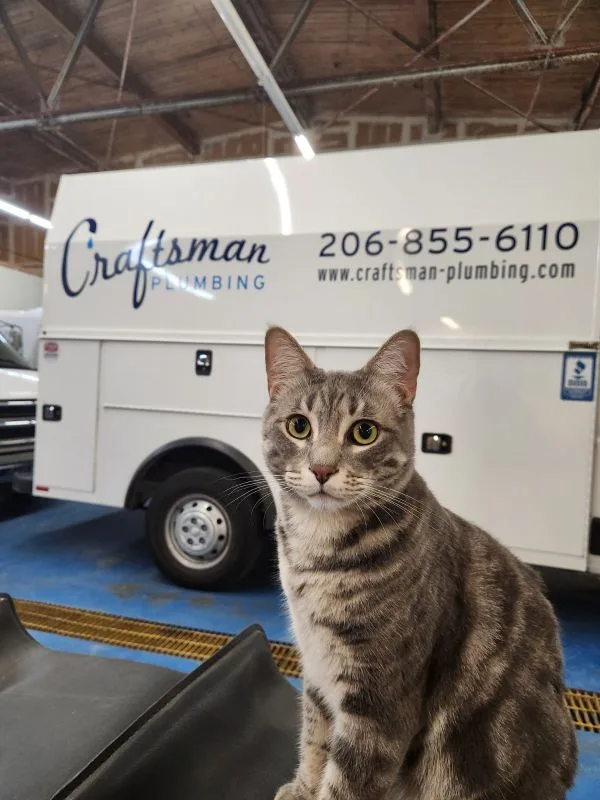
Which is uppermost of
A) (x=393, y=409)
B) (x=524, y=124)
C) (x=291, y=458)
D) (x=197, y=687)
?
(x=524, y=124)

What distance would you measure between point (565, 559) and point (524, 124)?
6.40 meters

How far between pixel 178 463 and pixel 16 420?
7.01 ft

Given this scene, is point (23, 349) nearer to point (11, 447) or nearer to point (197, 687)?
point (11, 447)

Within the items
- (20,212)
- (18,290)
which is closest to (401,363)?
(18,290)

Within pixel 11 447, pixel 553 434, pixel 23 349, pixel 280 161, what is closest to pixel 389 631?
pixel 553 434

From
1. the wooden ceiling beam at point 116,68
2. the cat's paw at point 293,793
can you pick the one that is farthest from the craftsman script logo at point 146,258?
the wooden ceiling beam at point 116,68

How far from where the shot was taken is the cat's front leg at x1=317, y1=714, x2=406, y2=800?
1.17 metres

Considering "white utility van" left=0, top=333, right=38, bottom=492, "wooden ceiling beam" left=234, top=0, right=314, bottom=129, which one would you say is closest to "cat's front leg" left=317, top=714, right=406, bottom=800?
"white utility van" left=0, top=333, right=38, bottom=492

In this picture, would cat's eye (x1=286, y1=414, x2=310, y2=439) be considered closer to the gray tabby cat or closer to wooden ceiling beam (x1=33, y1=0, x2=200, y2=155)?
the gray tabby cat

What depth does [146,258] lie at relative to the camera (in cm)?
347

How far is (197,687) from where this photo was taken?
4.97 ft

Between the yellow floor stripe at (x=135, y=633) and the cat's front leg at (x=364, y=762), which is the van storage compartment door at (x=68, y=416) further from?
the cat's front leg at (x=364, y=762)

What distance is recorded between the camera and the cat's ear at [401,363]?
4.58 ft

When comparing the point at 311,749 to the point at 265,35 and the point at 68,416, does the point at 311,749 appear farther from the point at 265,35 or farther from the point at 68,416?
the point at 265,35
